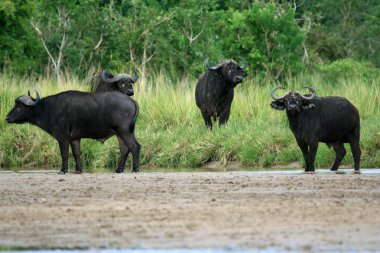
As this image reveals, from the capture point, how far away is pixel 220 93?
84.2 feet

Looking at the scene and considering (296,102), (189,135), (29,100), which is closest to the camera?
(296,102)

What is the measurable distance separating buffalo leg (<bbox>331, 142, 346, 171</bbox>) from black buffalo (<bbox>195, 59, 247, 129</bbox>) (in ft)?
19.4

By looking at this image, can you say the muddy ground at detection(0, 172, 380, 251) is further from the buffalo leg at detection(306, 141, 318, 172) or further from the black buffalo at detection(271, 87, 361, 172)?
the black buffalo at detection(271, 87, 361, 172)

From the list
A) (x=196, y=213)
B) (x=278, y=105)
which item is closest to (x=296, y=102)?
(x=278, y=105)

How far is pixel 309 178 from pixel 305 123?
8.70ft

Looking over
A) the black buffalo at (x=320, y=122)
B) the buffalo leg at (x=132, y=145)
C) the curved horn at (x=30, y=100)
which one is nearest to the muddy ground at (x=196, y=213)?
the black buffalo at (x=320, y=122)

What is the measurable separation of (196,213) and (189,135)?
12.5 m

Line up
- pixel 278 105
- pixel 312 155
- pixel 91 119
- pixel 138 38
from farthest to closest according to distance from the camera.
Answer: pixel 138 38 < pixel 91 119 < pixel 278 105 < pixel 312 155

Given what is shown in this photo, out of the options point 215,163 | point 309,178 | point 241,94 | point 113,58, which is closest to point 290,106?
point 309,178

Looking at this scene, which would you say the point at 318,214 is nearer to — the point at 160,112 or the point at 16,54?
the point at 160,112

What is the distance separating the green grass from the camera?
22.2 meters

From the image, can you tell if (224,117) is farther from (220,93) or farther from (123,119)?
(123,119)

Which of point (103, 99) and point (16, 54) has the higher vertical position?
point (16, 54)

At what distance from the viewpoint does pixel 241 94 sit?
1092 inches
